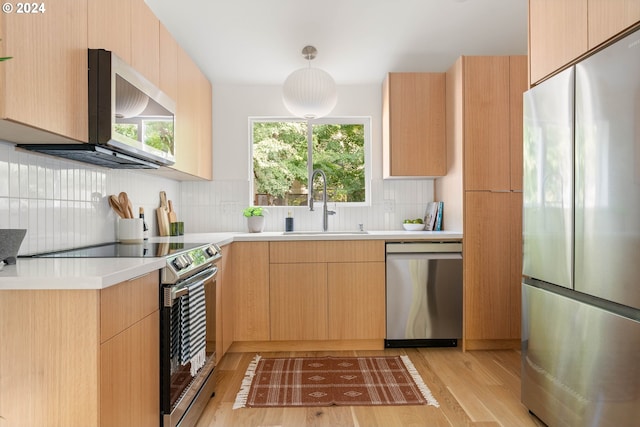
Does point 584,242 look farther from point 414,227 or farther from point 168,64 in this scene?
point 168,64

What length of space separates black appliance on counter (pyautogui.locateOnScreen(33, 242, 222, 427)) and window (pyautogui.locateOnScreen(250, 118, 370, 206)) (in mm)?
1793

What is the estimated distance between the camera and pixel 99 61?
5.97 feet

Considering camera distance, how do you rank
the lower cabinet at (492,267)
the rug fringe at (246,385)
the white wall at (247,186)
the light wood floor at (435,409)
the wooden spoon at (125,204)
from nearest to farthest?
the light wood floor at (435,409), the rug fringe at (246,385), the wooden spoon at (125,204), the lower cabinet at (492,267), the white wall at (247,186)

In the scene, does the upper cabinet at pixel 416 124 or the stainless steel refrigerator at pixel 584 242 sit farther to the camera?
the upper cabinet at pixel 416 124

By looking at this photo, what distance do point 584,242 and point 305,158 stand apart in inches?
110

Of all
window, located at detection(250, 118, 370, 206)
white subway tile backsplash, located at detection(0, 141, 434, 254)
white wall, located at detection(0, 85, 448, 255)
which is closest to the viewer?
white subway tile backsplash, located at detection(0, 141, 434, 254)

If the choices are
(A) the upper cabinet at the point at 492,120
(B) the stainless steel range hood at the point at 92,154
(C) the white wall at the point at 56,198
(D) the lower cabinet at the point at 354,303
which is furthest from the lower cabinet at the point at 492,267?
(C) the white wall at the point at 56,198

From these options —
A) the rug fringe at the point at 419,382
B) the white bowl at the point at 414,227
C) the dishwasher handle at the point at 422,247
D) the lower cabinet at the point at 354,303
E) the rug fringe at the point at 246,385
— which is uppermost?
the white bowl at the point at 414,227

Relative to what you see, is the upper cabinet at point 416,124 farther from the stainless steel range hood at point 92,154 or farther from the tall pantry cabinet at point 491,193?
the stainless steel range hood at point 92,154

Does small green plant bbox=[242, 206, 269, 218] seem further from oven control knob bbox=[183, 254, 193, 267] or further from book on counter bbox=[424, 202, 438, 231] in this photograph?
oven control knob bbox=[183, 254, 193, 267]

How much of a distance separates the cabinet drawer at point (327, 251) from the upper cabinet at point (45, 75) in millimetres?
1796

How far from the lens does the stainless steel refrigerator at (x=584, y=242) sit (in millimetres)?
1536

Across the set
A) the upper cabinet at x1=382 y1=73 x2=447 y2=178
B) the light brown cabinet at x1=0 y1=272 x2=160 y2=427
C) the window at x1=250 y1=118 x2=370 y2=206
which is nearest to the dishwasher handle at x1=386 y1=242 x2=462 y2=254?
the upper cabinet at x1=382 y1=73 x2=447 y2=178

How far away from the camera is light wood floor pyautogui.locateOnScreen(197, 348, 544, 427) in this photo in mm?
2219
